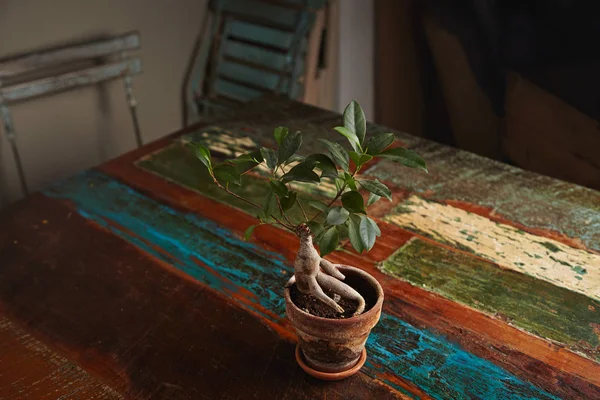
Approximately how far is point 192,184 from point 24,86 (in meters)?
0.86

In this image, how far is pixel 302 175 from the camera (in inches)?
34.8

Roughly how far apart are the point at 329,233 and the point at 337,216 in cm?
4

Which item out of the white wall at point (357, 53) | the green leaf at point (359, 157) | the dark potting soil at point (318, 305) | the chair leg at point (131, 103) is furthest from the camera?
the white wall at point (357, 53)

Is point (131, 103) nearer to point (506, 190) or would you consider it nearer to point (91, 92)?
point (91, 92)

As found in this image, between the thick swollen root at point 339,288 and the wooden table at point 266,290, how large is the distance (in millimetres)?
140

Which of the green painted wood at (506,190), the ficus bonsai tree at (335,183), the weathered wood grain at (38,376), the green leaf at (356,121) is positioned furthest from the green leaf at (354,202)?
the green painted wood at (506,190)

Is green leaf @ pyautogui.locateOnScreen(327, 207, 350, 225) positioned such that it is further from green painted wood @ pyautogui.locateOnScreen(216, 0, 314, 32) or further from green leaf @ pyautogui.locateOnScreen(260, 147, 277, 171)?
green painted wood @ pyautogui.locateOnScreen(216, 0, 314, 32)

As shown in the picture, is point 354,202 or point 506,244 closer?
point 354,202

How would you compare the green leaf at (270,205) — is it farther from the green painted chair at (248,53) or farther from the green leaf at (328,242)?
the green painted chair at (248,53)

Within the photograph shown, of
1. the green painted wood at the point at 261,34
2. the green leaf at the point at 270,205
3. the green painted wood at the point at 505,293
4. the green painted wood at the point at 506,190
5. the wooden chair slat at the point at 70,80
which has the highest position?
the green leaf at the point at 270,205

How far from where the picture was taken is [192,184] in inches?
64.9

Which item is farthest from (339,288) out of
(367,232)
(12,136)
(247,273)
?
(12,136)

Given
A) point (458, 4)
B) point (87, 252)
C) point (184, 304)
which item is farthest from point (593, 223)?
point (458, 4)

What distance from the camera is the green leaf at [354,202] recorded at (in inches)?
34.0
